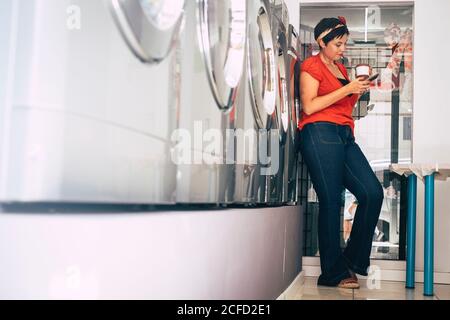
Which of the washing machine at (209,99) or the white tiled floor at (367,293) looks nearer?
the washing machine at (209,99)

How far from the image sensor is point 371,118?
3.77 metres

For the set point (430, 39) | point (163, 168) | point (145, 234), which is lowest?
point (145, 234)

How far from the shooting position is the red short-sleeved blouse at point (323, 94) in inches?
120

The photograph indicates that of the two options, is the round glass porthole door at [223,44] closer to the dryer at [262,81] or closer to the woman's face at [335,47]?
the dryer at [262,81]

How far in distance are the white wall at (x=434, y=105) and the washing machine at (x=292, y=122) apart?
0.86 m

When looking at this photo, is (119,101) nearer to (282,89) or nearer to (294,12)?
(282,89)

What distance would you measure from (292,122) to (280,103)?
1.38ft

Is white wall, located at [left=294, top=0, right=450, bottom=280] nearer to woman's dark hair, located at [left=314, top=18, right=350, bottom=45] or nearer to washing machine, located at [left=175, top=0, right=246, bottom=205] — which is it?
woman's dark hair, located at [left=314, top=18, right=350, bottom=45]

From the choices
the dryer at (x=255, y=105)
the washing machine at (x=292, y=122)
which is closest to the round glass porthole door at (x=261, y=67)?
the dryer at (x=255, y=105)

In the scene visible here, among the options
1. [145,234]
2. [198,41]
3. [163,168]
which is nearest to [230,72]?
[198,41]

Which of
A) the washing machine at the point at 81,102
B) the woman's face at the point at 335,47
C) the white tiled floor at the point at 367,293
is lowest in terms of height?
the white tiled floor at the point at 367,293

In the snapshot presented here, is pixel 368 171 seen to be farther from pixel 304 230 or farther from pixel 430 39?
pixel 430 39

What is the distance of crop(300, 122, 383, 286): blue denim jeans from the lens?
9.82ft
